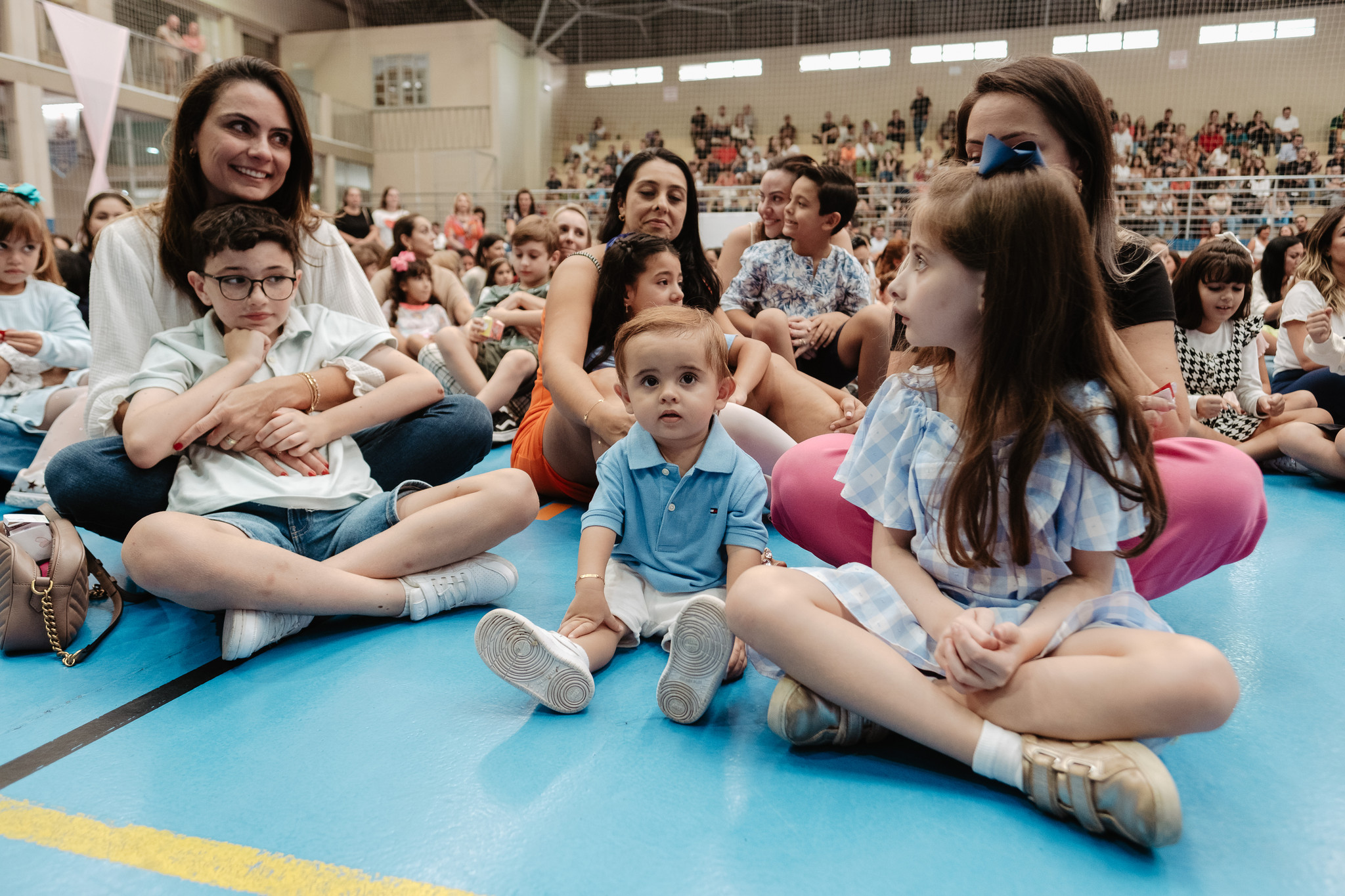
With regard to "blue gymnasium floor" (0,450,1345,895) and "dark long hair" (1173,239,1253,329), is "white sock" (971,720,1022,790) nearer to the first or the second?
"blue gymnasium floor" (0,450,1345,895)

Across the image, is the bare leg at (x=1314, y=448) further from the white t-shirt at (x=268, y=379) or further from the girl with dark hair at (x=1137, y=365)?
the white t-shirt at (x=268, y=379)

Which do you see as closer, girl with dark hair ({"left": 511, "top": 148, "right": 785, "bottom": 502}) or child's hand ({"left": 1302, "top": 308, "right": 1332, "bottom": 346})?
girl with dark hair ({"left": 511, "top": 148, "right": 785, "bottom": 502})

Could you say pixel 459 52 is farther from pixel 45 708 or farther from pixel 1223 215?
pixel 45 708

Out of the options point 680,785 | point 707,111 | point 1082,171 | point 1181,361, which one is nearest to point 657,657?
point 680,785

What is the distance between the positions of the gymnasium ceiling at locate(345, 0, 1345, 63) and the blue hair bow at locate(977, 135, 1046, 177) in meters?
14.3

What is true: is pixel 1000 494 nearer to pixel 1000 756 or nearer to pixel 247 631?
pixel 1000 756

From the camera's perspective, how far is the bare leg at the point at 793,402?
2.47 metres

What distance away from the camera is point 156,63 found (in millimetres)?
10891

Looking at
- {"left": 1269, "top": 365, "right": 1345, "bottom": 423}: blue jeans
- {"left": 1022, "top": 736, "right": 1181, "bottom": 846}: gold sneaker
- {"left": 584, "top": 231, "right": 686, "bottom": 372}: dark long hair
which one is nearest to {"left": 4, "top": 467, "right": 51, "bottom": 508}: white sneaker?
{"left": 584, "top": 231, "right": 686, "bottom": 372}: dark long hair

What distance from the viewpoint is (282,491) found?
5.29 feet

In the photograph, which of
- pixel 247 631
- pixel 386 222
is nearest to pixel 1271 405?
pixel 247 631

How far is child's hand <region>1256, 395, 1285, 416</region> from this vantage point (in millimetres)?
3129

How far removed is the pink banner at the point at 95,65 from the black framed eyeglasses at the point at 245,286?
732 centimetres

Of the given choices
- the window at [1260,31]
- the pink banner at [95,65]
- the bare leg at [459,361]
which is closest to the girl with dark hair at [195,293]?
the bare leg at [459,361]
